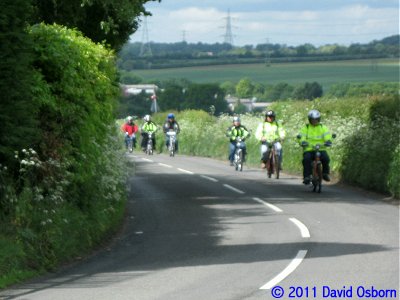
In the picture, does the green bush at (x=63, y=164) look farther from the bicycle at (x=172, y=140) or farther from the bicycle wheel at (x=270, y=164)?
the bicycle at (x=172, y=140)

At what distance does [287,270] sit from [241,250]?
7.47 ft

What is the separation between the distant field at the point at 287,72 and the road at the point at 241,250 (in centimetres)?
7223

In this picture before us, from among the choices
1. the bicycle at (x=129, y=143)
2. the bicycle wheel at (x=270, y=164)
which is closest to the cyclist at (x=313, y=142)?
the bicycle wheel at (x=270, y=164)

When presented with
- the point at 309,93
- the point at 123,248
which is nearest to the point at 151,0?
the point at 123,248

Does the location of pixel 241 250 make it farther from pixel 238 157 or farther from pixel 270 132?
pixel 238 157

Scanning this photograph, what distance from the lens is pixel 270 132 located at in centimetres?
3167

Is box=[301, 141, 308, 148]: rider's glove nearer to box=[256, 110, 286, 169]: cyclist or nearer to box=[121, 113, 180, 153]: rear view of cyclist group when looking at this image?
box=[256, 110, 286, 169]: cyclist

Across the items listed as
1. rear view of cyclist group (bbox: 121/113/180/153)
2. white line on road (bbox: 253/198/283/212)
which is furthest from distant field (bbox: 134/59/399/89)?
white line on road (bbox: 253/198/283/212)

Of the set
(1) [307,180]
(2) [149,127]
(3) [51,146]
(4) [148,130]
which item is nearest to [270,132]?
(1) [307,180]

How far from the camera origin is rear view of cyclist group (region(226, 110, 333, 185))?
27.1m

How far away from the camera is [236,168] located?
36.4m

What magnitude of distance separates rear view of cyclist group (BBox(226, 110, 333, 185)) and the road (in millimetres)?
922

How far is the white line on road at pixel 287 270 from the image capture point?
40.5 ft

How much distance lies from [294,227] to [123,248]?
3.65 m
